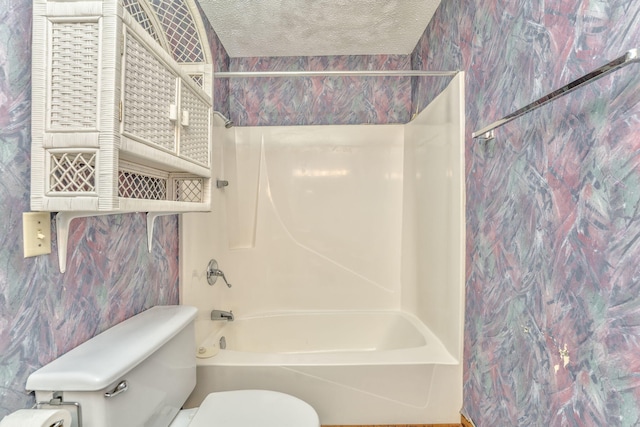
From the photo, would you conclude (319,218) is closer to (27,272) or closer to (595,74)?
(27,272)

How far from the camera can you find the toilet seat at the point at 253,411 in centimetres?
122

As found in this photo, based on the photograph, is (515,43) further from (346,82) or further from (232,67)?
(232,67)

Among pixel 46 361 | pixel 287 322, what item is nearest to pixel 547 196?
pixel 46 361

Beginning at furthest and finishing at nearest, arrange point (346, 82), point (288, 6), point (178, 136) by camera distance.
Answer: point (346, 82) → point (288, 6) → point (178, 136)

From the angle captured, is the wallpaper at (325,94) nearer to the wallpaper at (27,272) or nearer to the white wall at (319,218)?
the white wall at (319,218)

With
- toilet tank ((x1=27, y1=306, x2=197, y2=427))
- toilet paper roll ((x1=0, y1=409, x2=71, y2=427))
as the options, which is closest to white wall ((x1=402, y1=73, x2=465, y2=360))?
toilet tank ((x1=27, y1=306, x2=197, y2=427))

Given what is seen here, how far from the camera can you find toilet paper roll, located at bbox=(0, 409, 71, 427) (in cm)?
73

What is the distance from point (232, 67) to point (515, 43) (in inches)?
84.0

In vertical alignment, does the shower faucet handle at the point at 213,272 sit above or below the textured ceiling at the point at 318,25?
below

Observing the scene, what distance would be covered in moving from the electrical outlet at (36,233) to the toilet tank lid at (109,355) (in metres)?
0.30

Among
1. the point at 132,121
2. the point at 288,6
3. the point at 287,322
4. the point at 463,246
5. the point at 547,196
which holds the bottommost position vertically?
the point at 287,322

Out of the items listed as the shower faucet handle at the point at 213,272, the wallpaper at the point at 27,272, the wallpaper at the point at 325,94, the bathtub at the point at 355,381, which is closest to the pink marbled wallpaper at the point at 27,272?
the wallpaper at the point at 27,272

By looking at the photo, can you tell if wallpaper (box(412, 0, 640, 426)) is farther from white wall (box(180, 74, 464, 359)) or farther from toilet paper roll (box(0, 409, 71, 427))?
toilet paper roll (box(0, 409, 71, 427))

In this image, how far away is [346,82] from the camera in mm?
2695
